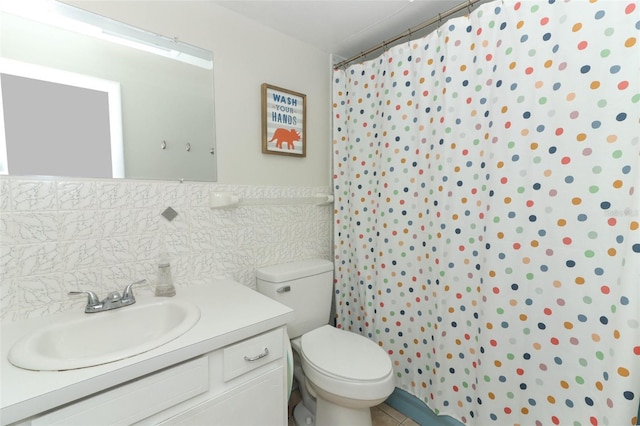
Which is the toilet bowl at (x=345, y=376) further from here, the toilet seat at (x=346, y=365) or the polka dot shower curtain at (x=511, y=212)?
the polka dot shower curtain at (x=511, y=212)

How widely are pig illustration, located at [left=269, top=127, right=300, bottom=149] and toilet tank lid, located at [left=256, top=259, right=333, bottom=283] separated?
69 centimetres

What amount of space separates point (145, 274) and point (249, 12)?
1.34m

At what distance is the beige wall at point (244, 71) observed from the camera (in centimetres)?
121

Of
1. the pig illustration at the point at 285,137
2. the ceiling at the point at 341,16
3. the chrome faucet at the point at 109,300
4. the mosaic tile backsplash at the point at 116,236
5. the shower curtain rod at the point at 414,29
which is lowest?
the chrome faucet at the point at 109,300

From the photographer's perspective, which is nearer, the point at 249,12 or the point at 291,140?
the point at 249,12

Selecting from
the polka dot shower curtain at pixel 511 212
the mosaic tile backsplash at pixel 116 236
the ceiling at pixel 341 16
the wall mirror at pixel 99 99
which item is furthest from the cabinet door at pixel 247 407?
the ceiling at pixel 341 16

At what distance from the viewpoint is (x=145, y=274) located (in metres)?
1.17

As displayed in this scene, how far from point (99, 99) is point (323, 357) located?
1.43 meters

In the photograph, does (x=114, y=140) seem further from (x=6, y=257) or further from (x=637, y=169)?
(x=637, y=169)

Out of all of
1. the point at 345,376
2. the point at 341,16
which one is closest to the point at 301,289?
the point at 345,376

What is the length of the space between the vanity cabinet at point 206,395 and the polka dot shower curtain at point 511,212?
2.62ft

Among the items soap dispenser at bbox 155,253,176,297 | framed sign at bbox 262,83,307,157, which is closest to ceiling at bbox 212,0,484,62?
framed sign at bbox 262,83,307,157

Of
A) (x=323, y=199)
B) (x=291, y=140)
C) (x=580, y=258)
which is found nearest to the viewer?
(x=580, y=258)

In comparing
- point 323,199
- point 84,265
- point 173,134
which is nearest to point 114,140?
point 173,134
